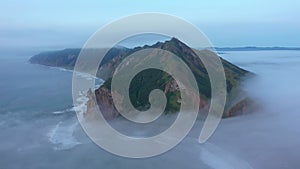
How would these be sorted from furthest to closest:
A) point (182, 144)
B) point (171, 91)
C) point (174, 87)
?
point (171, 91) < point (174, 87) < point (182, 144)

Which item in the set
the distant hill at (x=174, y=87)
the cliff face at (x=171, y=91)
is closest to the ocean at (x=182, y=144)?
the cliff face at (x=171, y=91)

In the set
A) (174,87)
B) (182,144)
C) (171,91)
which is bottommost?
(182,144)

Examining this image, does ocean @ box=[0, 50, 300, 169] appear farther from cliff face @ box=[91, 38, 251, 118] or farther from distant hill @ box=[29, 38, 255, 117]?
distant hill @ box=[29, 38, 255, 117]

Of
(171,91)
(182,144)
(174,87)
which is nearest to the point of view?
(182,144)

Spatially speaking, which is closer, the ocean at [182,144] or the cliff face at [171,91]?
the ocean at [182,144]

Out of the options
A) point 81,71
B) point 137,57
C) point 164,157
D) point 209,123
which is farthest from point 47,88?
point 164,157

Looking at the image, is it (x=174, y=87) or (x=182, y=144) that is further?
(x=174, y=87)

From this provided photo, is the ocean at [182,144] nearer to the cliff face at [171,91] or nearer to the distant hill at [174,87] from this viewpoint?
the cliff face at [171,91]

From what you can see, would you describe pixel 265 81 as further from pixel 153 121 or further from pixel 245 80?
pixel 153 121

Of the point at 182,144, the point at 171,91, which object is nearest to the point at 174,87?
the point at 171,91

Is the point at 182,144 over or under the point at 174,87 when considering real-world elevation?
under

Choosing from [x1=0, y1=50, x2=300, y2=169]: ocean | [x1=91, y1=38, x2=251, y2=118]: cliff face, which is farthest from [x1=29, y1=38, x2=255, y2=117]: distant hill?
[x1=0, y1=50, x2=300, y2=169]: ocean

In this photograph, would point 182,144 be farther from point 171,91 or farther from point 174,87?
point 171,91
